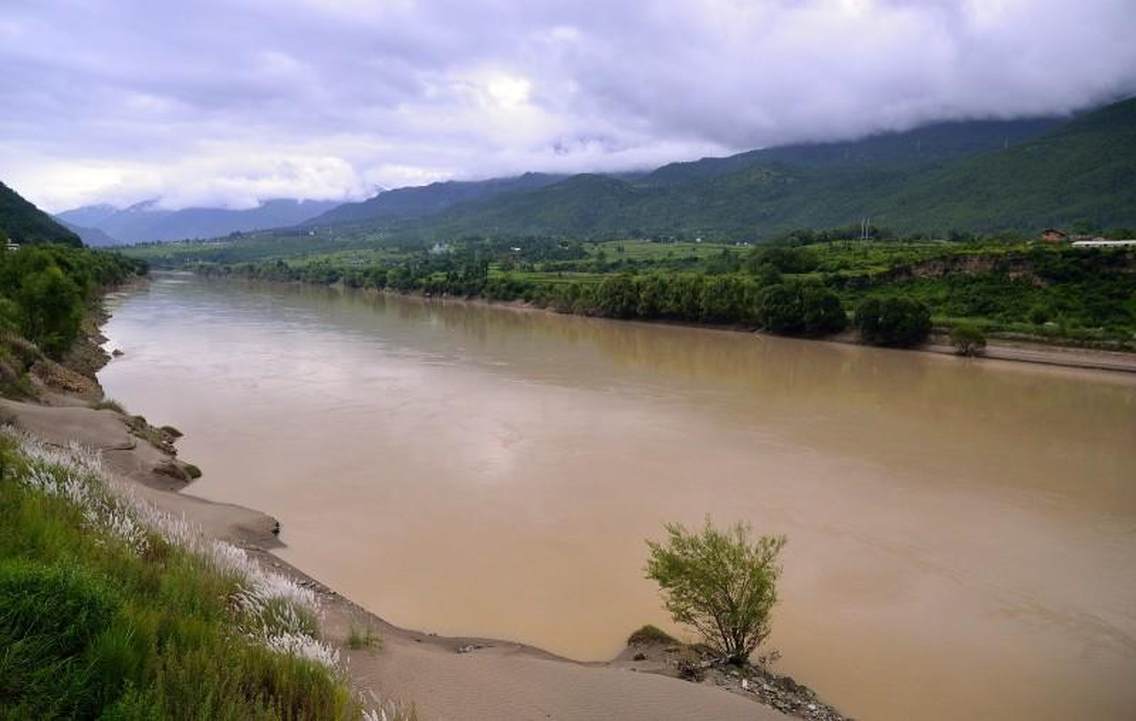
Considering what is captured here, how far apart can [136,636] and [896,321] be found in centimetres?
5328

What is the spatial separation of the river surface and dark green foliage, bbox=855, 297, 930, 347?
8.34 metres

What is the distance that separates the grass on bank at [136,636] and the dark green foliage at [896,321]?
5058cm

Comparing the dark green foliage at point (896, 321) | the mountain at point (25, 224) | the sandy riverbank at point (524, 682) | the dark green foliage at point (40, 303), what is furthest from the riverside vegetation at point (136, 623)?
the mountain at point (25, 224)

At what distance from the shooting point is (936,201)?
14525cm

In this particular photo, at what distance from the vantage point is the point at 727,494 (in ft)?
64.1

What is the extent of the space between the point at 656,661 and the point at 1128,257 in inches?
2303

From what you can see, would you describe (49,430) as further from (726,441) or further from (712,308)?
(712,308)

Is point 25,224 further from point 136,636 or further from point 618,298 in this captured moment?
point 136,636

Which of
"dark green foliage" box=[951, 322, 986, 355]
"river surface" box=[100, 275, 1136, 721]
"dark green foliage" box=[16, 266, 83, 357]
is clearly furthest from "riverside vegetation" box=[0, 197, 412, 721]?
"dark green foliage" box=[951, 322, 986, 355]

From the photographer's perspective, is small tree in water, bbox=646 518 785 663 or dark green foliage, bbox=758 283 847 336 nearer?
small tree in water, bbox=646 518 785 663

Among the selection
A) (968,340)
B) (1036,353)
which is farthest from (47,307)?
(1036,353)

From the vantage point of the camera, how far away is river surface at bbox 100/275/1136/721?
39.4 ft

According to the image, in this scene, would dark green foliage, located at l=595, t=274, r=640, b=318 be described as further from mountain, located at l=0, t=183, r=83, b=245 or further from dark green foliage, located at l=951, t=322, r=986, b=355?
mountain, located at l=0, t=183, r=83, b=245

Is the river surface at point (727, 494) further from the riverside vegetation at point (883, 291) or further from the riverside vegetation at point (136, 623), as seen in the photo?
the riverside vegetation at point (883, 291)
